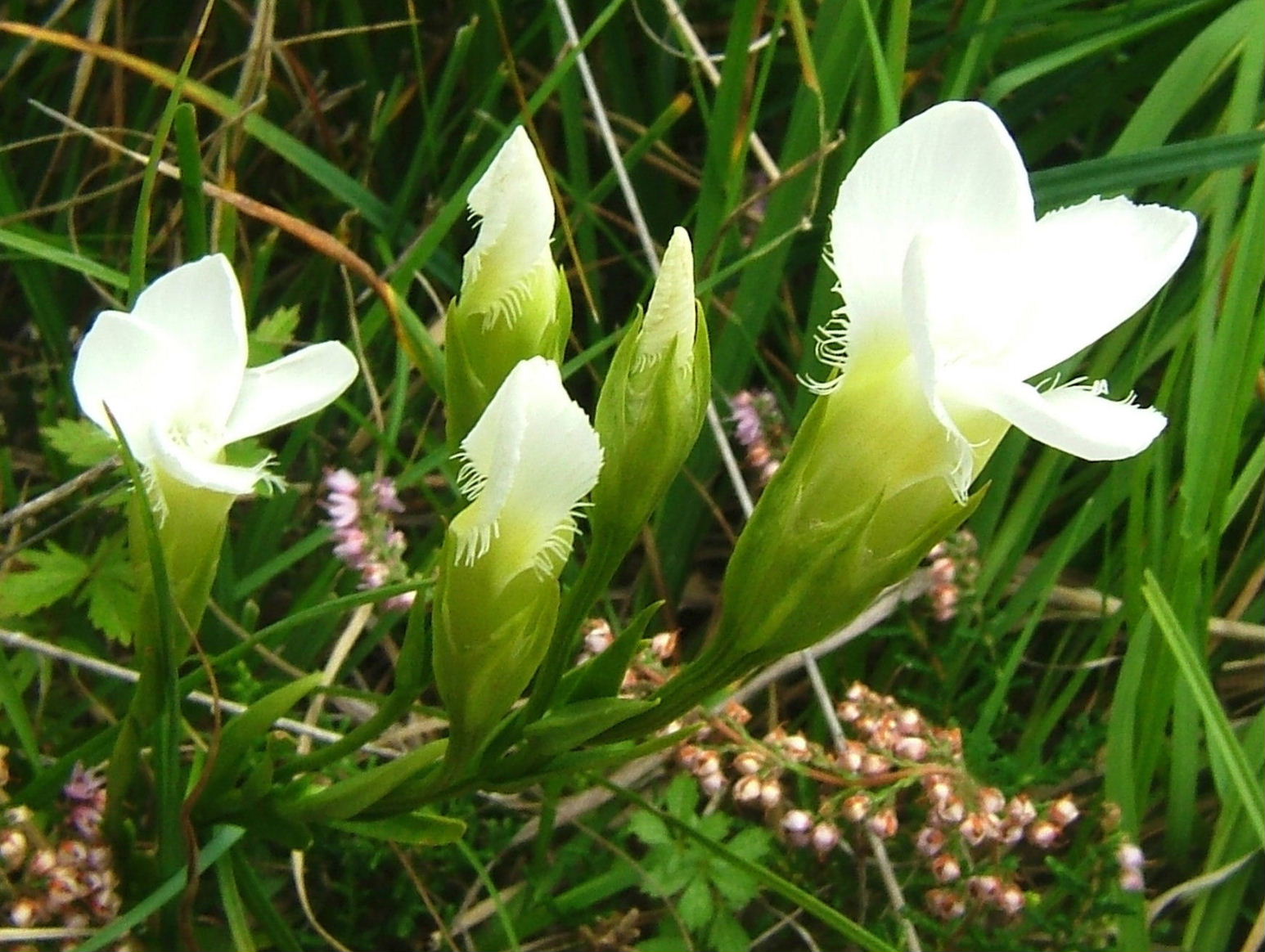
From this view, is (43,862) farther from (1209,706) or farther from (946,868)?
(1209,706)

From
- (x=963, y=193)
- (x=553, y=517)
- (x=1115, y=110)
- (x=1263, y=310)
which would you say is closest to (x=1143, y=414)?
(x=963, y=193)

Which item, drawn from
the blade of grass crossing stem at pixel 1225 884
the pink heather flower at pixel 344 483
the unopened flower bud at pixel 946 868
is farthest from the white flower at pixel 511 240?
the blade of grass crossing stem at pixel 1225 884

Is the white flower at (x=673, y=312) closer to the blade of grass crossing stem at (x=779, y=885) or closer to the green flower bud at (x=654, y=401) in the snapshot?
the green flower bud at (x=654, y=401)

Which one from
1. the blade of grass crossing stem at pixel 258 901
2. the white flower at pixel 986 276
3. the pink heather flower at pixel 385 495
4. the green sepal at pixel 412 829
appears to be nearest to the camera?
the white flower at pixel 986 276

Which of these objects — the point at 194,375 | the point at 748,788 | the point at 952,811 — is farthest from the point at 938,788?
the point at 194,375

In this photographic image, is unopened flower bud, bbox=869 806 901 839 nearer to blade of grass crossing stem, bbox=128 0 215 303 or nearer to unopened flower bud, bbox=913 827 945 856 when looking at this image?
unopened flower bud, bbox=913 827 945 856

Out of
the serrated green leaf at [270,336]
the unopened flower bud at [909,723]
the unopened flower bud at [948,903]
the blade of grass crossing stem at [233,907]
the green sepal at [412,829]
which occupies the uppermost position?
the serrated green leaf at [270,336]
